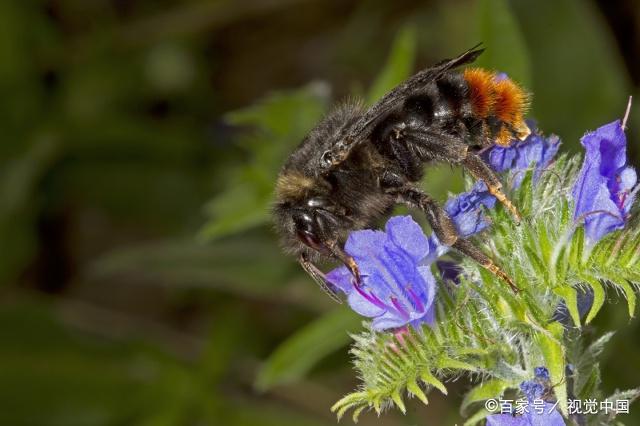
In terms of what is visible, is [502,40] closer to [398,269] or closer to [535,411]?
[398,269]

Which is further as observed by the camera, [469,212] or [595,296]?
[469,212]

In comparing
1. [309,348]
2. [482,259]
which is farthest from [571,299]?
[309,348]

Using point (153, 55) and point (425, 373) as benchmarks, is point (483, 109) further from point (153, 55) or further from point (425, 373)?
point (153, 55)

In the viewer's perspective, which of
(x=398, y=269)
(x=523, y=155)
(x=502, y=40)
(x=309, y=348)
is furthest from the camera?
(x=309, y=348)

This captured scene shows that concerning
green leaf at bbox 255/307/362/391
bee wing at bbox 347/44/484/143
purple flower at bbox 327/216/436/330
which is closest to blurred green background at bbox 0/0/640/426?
green leaf at bbox 255/307/362/391

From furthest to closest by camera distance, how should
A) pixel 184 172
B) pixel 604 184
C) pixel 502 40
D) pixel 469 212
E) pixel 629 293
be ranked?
pixel 184 172, pixel 502 40, pixel 469 212, pixel 604 184, pixel 629 293

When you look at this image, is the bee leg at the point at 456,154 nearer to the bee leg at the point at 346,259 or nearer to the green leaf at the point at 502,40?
the bee leg at the point at 346,259

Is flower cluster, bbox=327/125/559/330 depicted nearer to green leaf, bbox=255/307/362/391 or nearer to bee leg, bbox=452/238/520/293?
bee leg, bbox=452/238/520/293
